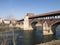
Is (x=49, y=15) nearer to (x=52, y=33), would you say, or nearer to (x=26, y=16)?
(x=52, y=33)

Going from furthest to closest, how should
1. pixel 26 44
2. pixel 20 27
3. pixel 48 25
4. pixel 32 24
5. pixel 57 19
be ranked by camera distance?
pixel 20 27, pixel 32 24, pixel 48 25, pixel 57 19, pixel 26 44

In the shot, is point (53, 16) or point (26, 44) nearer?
point (26, 44)

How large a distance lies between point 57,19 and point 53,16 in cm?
633

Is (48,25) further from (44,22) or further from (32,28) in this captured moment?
(32,28)

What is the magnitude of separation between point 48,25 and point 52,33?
14.4 feet

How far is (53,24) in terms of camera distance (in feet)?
246

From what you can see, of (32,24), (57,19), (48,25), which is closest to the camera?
(57,19)

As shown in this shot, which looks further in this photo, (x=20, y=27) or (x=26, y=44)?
(x=20, y=27)

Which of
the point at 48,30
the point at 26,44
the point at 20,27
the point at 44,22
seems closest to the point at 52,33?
the point at 48,30

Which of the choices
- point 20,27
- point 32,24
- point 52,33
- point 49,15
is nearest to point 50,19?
point 49,15

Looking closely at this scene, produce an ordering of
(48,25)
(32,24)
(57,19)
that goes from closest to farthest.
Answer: (57,19), (48,25), (32,24)

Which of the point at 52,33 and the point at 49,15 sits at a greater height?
the point at 49,15

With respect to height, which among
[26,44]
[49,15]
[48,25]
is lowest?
[26,44]

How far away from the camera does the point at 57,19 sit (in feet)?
236
